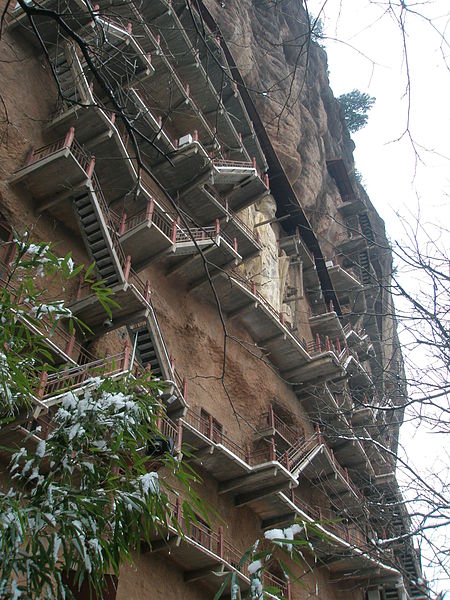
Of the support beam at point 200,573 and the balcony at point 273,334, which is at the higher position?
the balcony at point 273,334

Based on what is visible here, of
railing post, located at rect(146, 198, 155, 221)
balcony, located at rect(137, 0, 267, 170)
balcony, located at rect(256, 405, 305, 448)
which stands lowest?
balcony, located at rect(256, 405, 305, 448)

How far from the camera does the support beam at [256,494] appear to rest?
59.8ft

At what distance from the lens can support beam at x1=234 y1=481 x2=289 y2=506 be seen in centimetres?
1823

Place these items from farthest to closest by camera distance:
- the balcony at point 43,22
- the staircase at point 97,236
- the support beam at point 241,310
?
1. the support beam at point 241,310
2. the balcony at point 43,22
3. the staircase at point 97,236

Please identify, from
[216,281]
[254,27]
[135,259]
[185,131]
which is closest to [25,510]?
[135,259]

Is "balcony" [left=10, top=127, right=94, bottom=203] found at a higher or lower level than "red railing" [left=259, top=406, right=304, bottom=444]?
higher

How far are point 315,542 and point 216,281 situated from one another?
885 cm

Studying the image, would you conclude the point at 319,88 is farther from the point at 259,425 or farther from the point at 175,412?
the point at 175,412

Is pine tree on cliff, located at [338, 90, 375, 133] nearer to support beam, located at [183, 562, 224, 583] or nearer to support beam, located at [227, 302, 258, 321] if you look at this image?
support beam, located at [227, 302, 258, 321]

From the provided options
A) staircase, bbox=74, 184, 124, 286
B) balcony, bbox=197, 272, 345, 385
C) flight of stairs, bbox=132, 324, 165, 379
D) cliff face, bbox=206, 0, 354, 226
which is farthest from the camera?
cliff face, bbox=206, 0, 354, 226

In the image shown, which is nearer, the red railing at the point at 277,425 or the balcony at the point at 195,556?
the balcony at the point at 195,556

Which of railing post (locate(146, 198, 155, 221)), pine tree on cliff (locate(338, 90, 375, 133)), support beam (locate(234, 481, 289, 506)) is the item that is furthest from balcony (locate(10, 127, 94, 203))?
pine tree on cliff (locate(338, 90, 375, 133))

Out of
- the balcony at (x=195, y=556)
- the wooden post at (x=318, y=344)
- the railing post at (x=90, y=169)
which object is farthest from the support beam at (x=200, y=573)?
the wooden post at (x=318, y=344)

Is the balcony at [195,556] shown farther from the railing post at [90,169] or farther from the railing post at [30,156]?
the railing post at [30,156]
